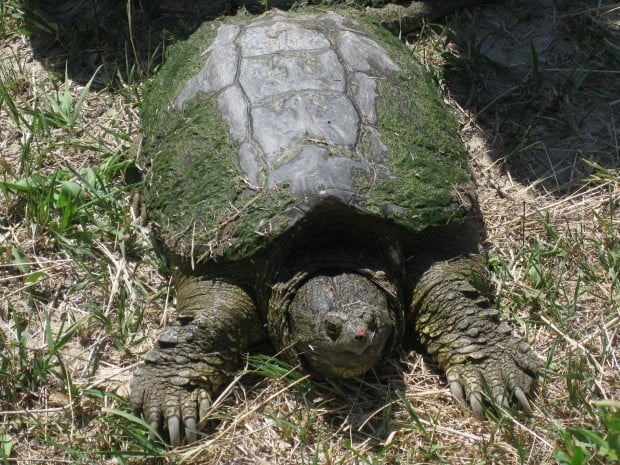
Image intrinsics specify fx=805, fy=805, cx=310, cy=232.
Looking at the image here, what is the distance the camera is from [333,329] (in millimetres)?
2855

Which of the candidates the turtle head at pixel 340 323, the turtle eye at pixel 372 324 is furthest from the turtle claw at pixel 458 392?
the turtle eye at pixel 372 324

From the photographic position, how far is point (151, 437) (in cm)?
297

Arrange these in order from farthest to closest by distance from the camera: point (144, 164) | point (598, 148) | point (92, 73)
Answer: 1. point (92, 73)
2. point (598, 148)
3. point (144, 164)

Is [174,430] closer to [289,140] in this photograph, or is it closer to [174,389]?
[174,389]

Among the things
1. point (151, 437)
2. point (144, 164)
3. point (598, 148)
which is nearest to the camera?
point (151, 437)

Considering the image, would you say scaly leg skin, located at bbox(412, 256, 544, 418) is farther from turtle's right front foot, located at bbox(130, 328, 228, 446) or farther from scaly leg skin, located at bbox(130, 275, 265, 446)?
turtle's right front foot, located at bbox(130, 328, 228, 446)

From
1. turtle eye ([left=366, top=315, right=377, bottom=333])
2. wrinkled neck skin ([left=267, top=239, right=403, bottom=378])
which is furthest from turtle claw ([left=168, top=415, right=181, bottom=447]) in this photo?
turtle eye ([left=366, top=315, right=377, bottom=333])

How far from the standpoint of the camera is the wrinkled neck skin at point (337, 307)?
2873mm

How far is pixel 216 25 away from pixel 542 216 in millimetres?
1936

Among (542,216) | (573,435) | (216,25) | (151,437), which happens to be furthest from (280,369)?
(216,25)

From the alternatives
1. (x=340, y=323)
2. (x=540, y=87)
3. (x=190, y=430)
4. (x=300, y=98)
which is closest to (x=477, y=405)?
(x=340, y=323)

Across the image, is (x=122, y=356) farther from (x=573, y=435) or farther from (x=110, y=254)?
(x=573, y=435)

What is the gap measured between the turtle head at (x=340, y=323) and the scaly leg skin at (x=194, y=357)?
26cm

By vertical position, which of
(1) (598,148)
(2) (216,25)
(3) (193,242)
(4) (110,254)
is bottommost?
(1) (598,148)
